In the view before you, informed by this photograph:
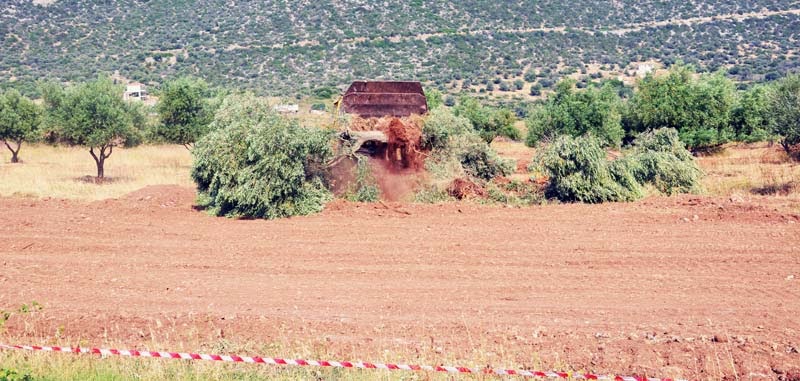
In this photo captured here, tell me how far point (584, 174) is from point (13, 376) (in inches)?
599

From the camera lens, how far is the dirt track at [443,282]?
9992 millimetres

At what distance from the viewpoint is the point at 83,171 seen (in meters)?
33.7

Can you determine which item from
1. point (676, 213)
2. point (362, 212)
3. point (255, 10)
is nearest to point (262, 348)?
point (362, 212)

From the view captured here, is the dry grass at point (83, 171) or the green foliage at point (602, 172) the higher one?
the green foliage at point (602, 172)

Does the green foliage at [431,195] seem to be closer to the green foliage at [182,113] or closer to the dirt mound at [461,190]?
the dirt mound at [461,190]

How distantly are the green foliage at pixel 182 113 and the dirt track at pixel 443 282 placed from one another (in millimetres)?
14021

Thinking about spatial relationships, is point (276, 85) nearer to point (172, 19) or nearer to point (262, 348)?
point (172, 19)

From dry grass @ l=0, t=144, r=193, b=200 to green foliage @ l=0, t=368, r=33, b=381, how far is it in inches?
634

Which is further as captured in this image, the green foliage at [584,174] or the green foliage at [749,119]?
the green foliage at [749,119]

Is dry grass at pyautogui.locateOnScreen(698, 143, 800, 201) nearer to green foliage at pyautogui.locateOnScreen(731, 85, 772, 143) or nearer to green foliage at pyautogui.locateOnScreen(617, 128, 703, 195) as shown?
green foliage at pyautogui.locateOnScreen(731, 85, 772, 143)

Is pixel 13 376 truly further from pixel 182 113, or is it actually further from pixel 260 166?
pixel 182 113

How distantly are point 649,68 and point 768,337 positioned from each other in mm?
65671

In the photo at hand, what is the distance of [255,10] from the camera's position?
Result: 8300 cm

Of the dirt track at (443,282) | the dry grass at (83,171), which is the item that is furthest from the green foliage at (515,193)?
the dry grass at (83,171)
